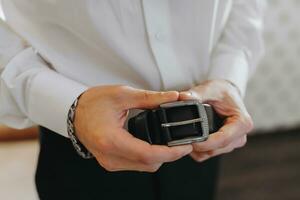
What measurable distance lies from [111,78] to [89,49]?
0.22ft

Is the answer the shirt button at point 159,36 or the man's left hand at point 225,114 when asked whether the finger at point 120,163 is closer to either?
the man's left hand at point 225,114

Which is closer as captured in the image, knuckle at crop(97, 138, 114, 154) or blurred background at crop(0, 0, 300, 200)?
knuckle at crop(97, 138, 114, 154)

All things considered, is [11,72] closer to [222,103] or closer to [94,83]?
[94,83]

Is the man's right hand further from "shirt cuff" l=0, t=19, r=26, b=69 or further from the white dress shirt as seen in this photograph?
"shirt cuff" l=0, t=19, r=26, b=69

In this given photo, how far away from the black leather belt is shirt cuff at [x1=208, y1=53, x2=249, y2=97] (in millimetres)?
189

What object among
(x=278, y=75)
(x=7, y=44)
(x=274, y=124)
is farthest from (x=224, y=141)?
(x=274, y=124)

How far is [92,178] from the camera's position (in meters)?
0.71

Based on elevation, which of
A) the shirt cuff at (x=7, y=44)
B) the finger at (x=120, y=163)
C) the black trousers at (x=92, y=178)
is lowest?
the black trousers at (x=92, y=178)

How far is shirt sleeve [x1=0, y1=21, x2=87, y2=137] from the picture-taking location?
0.57 meters

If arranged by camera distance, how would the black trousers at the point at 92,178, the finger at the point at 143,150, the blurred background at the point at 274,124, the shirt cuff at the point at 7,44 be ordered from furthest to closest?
the blurred background at the point at 274,124, the black trousers at the point at 92,178, the shirt cuff at the point at 7,44, the finger at the point at 143,150

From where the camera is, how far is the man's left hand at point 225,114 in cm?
57

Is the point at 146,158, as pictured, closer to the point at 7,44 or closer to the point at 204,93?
the point at 204,93

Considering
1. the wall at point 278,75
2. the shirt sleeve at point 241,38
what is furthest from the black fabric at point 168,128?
the wall at point 278,75

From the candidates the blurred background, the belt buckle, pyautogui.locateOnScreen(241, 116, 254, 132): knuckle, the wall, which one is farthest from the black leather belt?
the wall
